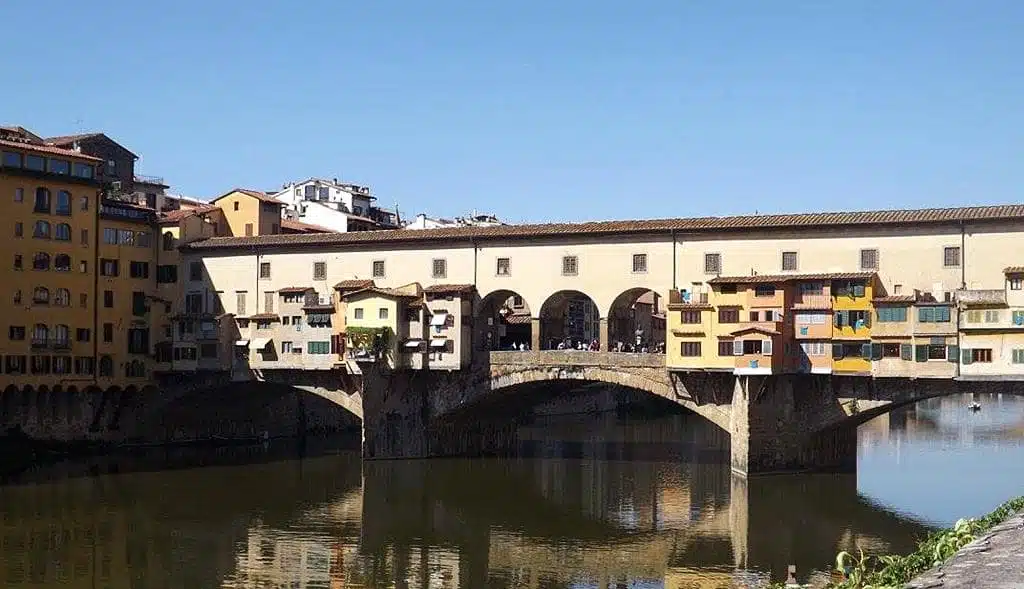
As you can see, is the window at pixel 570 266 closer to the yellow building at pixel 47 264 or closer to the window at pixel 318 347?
the window at pixel 318 347

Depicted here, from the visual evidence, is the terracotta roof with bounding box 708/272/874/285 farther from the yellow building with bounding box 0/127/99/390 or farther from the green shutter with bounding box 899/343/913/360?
the yellow building with bounding box 0/127/99/390

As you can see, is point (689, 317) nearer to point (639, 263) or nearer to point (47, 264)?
point (639, 263)

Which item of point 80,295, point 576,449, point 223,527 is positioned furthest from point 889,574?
point 80,295

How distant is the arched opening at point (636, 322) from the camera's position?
53.5 meters

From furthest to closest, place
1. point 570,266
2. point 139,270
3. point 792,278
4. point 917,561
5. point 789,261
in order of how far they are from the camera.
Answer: point 139,270
point 570,266
point 789,261
point 792,278
point 917,561

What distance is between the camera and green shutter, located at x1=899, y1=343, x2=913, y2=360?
4544 cm

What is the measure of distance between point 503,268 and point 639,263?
6.60 m

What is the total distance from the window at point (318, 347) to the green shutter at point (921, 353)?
2654 centimetres

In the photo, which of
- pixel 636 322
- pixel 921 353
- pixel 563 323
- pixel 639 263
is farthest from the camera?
pixel 636 322

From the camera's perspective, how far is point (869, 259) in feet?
155

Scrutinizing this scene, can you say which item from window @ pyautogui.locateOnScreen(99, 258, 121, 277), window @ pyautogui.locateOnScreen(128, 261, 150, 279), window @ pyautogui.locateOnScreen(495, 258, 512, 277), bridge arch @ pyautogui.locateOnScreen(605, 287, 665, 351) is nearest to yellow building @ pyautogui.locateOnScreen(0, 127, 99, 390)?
window @ pyautogui.locateOnScreen(99, 258, 121, 277)

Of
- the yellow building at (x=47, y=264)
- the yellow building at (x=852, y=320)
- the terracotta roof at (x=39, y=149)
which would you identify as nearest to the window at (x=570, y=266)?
the yellow building at (x=852, y=320)

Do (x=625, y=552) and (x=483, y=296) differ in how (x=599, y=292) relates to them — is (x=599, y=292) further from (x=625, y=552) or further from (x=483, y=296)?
(x=625, y=552)

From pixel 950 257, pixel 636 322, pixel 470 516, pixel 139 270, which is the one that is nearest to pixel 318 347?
pixel 139 270
